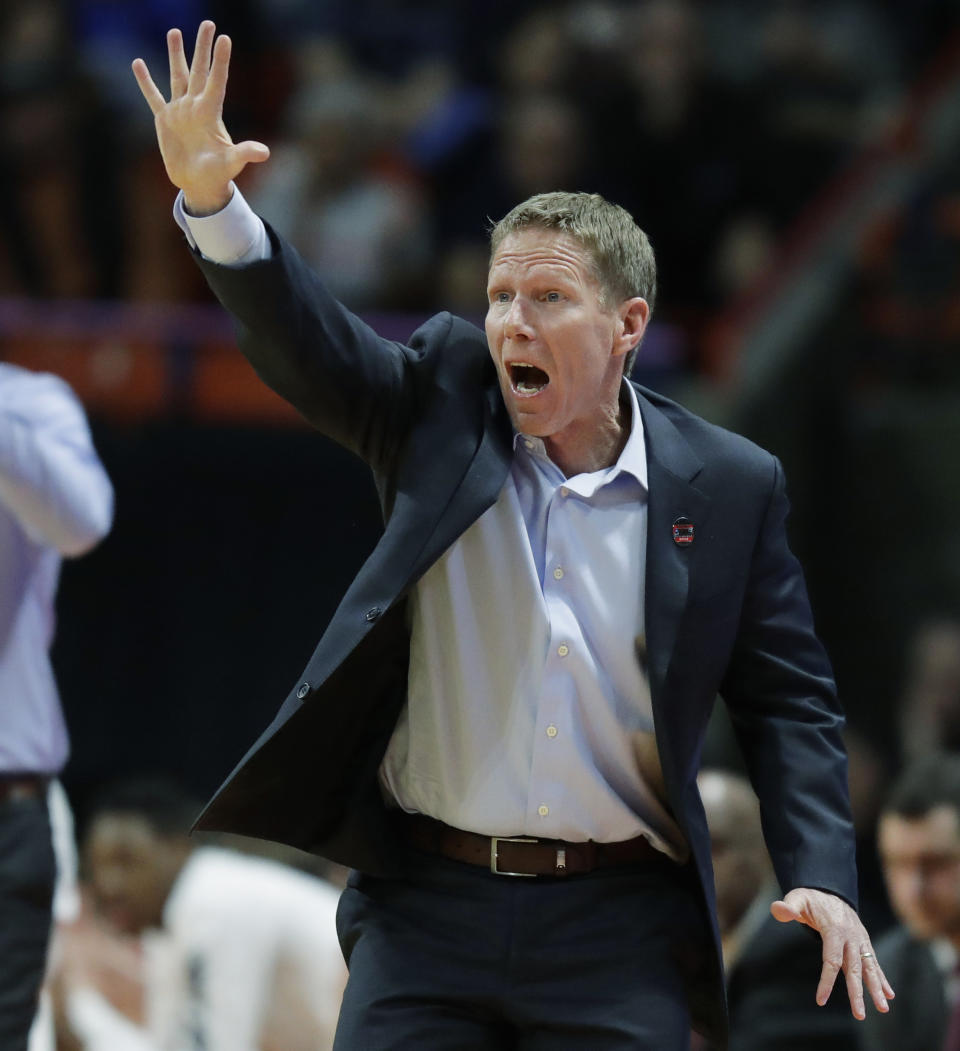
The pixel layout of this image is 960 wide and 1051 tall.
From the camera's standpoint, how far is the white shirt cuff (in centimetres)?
300

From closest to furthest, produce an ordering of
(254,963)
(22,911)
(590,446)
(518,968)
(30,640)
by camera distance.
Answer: (518,968)
(590,446)
(22,911)
(30,640)
(254,963)

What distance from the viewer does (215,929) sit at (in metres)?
6.15

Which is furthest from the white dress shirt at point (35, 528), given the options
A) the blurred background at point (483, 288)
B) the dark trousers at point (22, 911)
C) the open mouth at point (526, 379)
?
the blurred background at point (483, 288)

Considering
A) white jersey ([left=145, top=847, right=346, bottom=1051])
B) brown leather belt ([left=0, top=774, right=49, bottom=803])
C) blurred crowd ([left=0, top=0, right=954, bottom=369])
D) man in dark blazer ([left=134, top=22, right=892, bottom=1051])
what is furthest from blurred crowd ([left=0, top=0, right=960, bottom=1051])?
man in dark blazer ([left=134, top=22, right=892, bottom=1051])

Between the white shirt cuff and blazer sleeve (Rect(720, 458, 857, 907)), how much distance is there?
39.8 inches

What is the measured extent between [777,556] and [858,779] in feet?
12.9

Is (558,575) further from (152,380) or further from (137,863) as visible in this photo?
(152,380)

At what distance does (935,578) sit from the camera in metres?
8.78

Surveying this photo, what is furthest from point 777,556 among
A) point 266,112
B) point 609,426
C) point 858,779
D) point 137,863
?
point 266,112

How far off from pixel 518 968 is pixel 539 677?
1.54 feet

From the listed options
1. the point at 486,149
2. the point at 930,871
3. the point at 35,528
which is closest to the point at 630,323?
the point at 35,528

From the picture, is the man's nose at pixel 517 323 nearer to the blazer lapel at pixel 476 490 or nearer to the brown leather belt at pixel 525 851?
the blazer lapel at pixel 476 490

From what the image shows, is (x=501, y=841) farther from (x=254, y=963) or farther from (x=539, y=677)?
(x=254, y=963)

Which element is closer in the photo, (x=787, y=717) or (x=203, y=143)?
(x=203, y=143)
